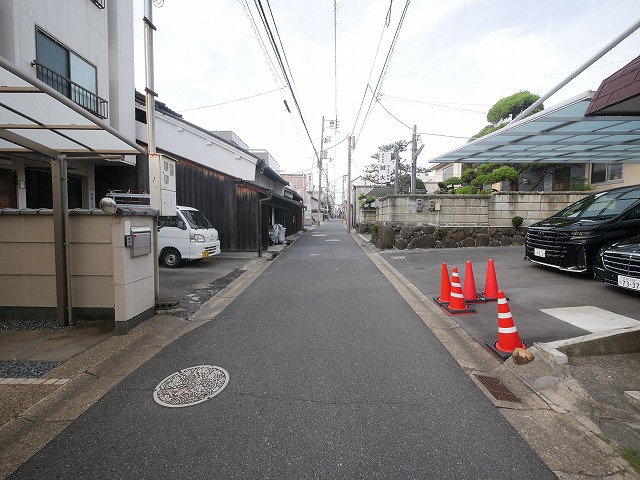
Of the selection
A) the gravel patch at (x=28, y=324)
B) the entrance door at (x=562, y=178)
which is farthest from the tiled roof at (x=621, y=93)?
the entrance door at (x=562, y=178)

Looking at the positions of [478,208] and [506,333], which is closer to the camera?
[506,333]

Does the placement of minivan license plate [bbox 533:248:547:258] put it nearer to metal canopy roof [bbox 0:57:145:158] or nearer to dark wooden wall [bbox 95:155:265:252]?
metal canopy roof [bbox 0:57:145:158]

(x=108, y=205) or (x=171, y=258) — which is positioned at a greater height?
(x=108, y=205)

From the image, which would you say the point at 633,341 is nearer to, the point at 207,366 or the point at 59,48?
the point at 207,366

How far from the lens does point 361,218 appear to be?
26.7 m

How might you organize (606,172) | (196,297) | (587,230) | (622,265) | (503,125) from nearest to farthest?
(622,265) < (196,297) < (587,230) < (606,172) < (503,125)

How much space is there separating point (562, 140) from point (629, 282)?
3.68m

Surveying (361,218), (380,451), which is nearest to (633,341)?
(380,451)

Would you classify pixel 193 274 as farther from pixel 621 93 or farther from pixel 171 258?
pixel 621 93

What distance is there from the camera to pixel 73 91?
9.59 metres

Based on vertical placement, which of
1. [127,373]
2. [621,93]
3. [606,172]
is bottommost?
[127,373]

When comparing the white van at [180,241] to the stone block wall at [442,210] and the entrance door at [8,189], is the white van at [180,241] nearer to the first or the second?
the entrance door at [8,189]

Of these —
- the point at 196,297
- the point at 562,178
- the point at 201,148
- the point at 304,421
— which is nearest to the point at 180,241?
the point at 196,297

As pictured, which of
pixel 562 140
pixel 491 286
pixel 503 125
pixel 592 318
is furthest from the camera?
pixel 503 125
